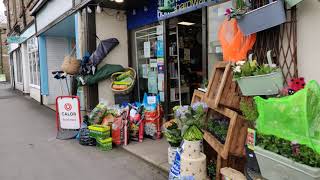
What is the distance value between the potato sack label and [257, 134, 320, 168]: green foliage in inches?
183

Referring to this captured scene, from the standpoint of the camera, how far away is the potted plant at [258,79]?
2.97m

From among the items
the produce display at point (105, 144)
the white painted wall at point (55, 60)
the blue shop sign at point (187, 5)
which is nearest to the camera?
the blue shop sign at point (187, 5)

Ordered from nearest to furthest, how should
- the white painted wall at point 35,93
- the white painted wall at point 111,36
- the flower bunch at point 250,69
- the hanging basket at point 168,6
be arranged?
the flower bunch at point 250,69, the hanging basket at point 168,6, the white painted wall at point 111,36, the white painted wall at point 35,93

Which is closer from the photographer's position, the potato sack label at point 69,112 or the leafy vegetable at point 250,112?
the leafy vegetable at point 250,112

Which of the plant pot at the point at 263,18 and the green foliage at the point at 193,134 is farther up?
the plant pot at the point at 263,18

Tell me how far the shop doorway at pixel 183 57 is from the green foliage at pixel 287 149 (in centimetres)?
395

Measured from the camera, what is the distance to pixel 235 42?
12.2 ft

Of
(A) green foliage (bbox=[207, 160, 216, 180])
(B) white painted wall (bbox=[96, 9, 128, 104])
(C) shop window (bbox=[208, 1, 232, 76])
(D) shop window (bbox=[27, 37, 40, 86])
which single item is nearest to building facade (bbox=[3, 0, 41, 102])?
(D) shop window (bbox=[27, 37, 40, 86])

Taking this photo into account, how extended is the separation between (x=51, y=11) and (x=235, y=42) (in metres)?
8.35

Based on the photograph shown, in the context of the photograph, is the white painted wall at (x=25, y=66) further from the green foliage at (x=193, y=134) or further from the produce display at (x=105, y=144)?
the green foliage at (x=193, y=134)

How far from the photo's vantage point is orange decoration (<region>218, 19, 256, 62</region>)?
3.62 meters

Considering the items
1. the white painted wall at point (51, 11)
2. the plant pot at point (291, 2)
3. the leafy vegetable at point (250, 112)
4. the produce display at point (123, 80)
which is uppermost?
the white painted wall at point (51, 11)

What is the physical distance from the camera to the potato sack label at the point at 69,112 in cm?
652

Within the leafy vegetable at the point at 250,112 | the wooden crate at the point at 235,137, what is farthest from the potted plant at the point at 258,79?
the wooden crate at the point at 235,137
